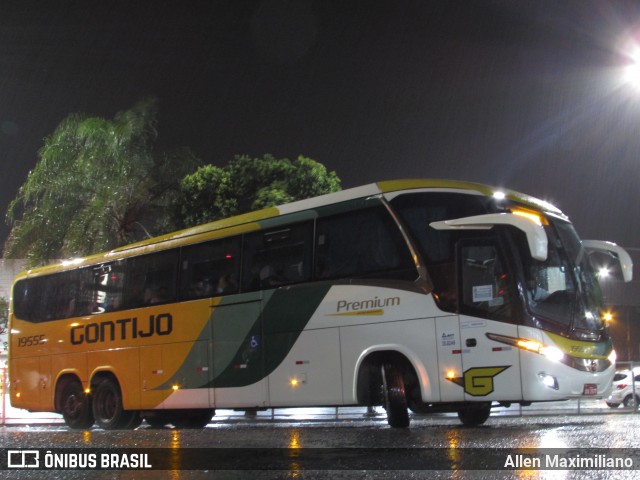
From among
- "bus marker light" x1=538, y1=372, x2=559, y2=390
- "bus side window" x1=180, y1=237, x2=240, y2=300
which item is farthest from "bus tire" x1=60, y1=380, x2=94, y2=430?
"bus marker light" x1=538, y1=372, x2=559, y2=390

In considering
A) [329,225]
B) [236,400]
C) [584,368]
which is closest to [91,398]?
[236,400]

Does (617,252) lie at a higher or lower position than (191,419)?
higher

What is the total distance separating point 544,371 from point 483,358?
75 centimetres

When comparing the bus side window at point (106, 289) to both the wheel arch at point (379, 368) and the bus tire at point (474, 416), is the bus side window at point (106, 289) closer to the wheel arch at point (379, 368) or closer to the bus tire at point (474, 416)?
the wheel arch at point (379, 368)

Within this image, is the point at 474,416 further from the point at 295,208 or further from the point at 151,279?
the point at 151,279

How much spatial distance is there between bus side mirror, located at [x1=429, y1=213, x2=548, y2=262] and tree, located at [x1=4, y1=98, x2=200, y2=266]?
60.2 ft

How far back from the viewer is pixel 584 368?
9.17 m

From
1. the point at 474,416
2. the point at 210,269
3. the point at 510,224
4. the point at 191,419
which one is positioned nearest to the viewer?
the point at 510,224

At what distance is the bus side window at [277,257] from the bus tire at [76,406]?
203 inches

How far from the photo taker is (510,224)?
9211 mm

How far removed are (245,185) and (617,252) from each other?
1606 centimetres

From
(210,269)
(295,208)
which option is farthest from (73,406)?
(295,208)

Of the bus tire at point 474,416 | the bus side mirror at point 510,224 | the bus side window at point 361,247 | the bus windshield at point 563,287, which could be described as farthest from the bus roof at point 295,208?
the bus tire at point 474,416

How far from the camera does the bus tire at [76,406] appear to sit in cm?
1478
